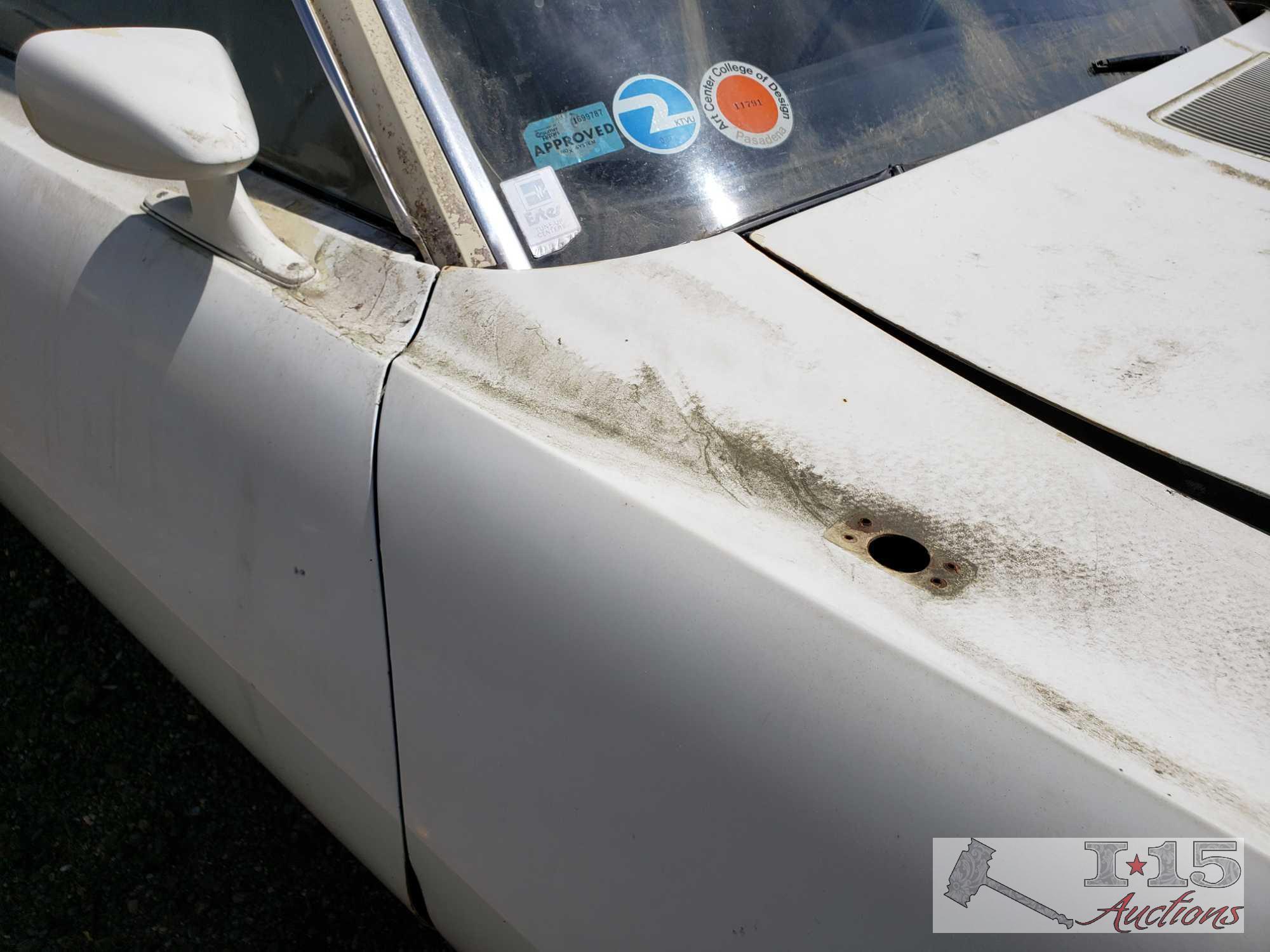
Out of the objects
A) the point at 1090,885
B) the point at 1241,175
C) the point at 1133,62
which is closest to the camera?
the point at 1090,885

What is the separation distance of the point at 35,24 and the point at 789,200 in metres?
A: 1.46

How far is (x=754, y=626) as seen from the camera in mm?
905

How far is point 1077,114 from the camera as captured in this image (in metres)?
1.69

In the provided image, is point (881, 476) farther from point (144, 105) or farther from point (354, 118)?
point (144, 105)

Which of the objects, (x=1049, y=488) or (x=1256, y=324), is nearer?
A: (x=1049, y=488)

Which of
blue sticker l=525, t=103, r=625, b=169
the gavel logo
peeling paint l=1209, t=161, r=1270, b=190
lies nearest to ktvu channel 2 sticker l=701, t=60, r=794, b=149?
blue sticker l=525, t=103, r=625, b=169

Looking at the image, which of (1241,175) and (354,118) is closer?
(354,118)

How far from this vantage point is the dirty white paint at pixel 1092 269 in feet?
3.70

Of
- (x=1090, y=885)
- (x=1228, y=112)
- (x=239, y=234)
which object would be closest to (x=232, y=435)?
(x=239, y=234)

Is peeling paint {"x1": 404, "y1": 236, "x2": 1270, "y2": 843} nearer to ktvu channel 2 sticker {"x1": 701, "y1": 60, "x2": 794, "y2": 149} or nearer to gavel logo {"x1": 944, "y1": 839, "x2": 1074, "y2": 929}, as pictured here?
gavel logo {"x1": 944, "y1": 839, "x2": 1074, "y2": 929}

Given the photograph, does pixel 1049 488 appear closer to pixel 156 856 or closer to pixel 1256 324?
pixel 1256 324

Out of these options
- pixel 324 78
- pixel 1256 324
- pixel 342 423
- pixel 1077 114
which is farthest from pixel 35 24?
pixel 1256 324

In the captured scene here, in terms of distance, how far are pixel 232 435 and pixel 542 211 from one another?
46cm

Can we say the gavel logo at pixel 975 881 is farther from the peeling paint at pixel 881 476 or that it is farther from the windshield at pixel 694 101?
the windshield at pixel 694 101
